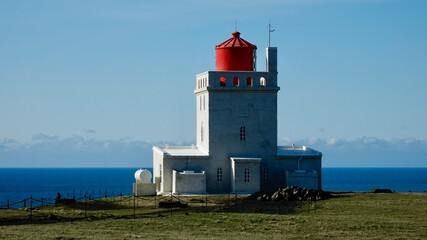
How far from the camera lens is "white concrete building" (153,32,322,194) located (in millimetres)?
61812

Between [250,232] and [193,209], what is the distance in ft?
32.1

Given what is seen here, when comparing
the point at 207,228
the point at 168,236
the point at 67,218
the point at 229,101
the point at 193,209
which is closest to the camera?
the point at 168,236

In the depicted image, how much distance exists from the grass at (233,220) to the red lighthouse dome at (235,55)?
33.7 feet

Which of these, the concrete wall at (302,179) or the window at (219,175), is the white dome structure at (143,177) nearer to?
the window at (219,175)

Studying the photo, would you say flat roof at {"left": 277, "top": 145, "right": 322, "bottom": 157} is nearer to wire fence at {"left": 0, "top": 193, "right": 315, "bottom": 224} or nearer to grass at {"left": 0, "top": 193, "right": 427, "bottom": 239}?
wire fence at {"left": 0, "top": 193, "right": 315, "bottom": 224}

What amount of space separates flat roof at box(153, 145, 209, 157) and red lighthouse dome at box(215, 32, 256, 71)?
235 inches

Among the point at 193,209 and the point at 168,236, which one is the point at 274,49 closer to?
the point at 193,209

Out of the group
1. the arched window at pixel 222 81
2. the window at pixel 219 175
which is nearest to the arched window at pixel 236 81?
the arched window at pixel 222 81

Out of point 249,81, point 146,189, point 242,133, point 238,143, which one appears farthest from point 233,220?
point 249,81

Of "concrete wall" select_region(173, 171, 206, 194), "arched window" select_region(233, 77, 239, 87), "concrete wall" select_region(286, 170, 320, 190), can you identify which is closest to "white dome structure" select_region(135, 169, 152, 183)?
"concrete wall" select_region(173, 171, 206, 194)

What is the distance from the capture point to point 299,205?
2117 inches

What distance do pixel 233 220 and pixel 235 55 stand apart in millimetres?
18722

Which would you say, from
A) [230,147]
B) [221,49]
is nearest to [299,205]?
[230,147]

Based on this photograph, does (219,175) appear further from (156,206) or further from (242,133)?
(156,206)
